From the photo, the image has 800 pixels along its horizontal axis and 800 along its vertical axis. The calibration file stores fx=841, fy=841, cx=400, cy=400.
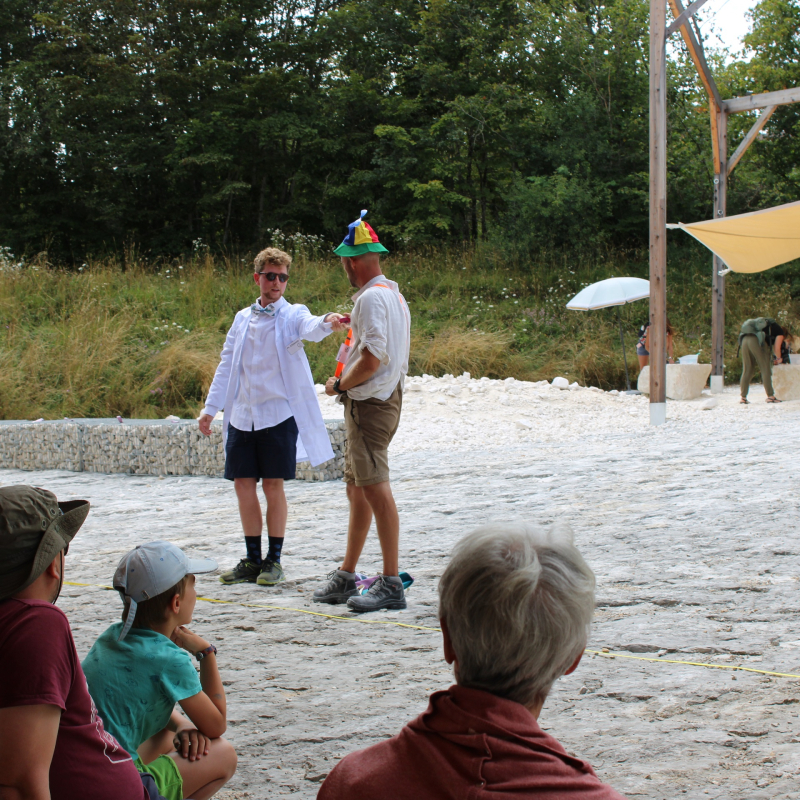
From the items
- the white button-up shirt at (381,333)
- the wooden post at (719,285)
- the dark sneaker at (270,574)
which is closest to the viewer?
the white button-up shirt at (381,333)

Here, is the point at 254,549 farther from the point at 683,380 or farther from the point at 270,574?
the point at 683,380

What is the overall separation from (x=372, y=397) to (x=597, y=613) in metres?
1.35

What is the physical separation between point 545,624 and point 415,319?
1496 centimetres

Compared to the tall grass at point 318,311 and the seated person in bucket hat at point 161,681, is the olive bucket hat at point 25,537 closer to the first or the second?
the seated person in bucket hat at point 161,681

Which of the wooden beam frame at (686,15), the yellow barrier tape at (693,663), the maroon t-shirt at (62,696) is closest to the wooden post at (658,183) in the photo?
the wooden beam frame at (686,15)

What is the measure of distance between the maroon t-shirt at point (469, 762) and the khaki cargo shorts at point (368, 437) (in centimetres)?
247

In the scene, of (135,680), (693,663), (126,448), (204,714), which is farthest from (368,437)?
(126,448)

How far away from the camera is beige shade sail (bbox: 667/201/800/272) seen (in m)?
10.3

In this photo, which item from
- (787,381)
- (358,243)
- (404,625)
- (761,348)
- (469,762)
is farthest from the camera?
(787,381)

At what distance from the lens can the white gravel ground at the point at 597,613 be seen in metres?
2.41

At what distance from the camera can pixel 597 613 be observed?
359 centimetres

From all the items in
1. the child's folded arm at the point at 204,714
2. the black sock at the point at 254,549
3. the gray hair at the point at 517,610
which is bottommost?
the black sock at the point at 254,549

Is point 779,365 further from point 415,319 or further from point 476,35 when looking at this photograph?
point 476,35

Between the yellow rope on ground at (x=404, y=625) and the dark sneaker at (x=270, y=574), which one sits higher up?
the dark sneaker at (x=270, y=574)
